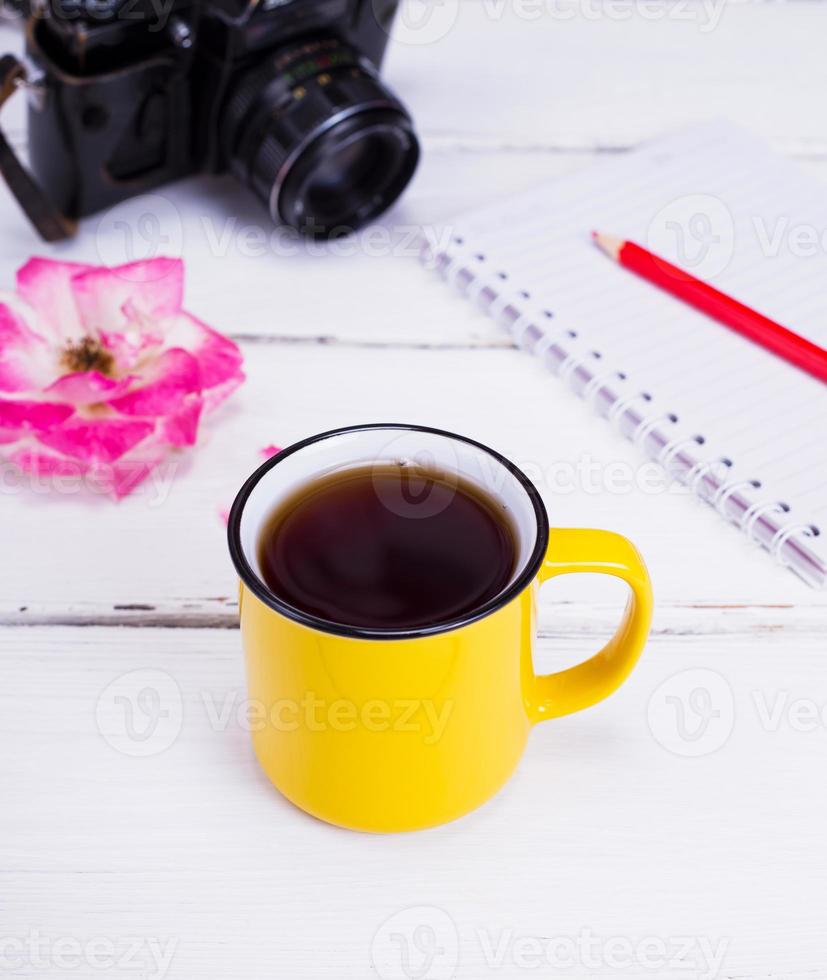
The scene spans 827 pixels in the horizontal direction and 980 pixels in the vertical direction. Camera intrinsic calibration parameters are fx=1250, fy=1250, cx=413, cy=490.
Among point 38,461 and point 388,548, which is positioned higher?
point 388,548

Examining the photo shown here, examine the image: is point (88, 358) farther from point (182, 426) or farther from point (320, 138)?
point (320, 138)

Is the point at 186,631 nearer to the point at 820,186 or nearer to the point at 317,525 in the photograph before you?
the point at 317,525

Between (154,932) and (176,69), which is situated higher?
(176,69)

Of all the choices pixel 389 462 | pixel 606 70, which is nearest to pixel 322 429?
pixel 389 462

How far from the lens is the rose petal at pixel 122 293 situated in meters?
0.67

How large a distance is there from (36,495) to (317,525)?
0.72ft

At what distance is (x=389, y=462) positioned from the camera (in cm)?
50

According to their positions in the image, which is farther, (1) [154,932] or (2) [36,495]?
(2) [36,495]

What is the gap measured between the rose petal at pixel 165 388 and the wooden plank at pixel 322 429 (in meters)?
0.04

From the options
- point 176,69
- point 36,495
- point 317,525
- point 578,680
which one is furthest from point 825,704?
point 176,69

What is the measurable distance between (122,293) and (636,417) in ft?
0.93

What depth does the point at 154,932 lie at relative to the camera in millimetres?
459

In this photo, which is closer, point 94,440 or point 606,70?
point 94,440

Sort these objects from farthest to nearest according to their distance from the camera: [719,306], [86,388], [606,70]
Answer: [606,70], [719,306], [86,388]
